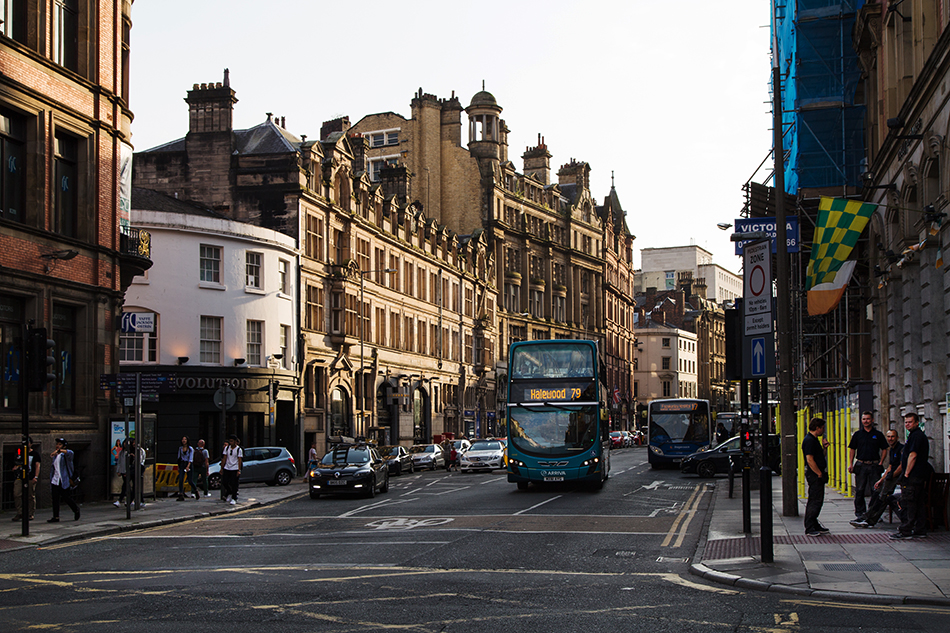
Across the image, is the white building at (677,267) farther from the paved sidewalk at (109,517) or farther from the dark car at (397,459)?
the paved sidewalk at (109,517)

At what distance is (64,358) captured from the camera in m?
27.5

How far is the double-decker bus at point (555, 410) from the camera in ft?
94.2

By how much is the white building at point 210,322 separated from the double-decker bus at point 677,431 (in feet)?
54.2

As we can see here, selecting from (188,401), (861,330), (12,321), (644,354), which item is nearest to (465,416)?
(188,401)

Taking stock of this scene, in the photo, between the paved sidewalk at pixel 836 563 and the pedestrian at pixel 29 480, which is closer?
the paved sidewalk at pixel 836 563

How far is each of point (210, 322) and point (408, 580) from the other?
3241 cm

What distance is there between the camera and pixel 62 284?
87.9 feet

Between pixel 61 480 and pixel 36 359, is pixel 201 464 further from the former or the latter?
pixel 36 359

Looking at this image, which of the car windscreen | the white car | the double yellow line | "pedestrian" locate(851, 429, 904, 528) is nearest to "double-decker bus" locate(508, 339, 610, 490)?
the double yellow line

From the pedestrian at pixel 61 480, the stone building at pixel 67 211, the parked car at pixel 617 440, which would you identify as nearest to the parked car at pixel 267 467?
the stone building at pixel 67 211

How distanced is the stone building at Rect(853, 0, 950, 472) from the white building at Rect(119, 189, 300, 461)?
25.9 m

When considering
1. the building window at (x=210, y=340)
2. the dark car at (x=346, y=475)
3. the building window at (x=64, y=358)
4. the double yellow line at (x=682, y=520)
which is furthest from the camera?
the building window at (x=210, y=340)

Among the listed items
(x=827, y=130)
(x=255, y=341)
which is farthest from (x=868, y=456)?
(x=255, y=341)

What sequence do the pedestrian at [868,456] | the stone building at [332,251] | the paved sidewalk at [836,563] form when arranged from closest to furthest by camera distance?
the paved sidewalk at [836,563], the pedestrian at [868,456], the stone building at [332,251]
